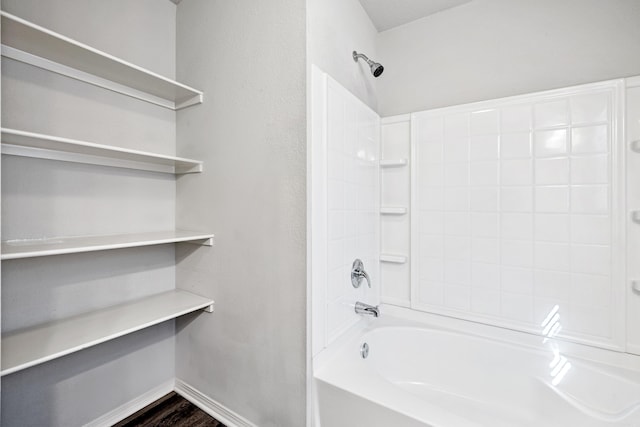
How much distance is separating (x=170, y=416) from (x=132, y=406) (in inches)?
9.5

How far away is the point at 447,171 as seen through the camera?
5.93ft

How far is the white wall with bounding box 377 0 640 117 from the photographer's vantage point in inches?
58.9

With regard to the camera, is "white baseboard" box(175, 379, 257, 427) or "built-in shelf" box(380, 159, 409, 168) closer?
"white baseboard" box(175, 379, 257, 427)

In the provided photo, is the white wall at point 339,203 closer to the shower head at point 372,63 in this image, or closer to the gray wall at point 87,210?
the shower head at point 372,63

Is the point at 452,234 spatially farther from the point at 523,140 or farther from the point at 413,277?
the point at 523,140

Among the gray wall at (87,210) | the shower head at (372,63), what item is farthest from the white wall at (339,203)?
the gray wall at (87,210)

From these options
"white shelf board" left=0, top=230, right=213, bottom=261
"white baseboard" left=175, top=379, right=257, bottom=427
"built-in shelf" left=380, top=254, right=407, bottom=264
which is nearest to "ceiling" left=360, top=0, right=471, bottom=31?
"built-in shelf" left=380, top=254, right=407, bottom=264

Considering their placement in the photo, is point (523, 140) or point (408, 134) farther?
point (408, 134)

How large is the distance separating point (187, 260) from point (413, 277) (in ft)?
4.80

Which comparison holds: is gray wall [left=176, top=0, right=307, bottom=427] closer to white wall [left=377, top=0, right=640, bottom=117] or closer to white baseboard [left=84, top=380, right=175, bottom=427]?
white baseboard [left=84, top=380, right=175, bottom=427]

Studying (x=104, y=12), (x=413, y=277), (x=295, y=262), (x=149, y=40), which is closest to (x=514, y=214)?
(x=413, y=277)

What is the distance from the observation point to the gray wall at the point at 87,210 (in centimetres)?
131

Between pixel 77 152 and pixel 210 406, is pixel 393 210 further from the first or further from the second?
pixel 77 152

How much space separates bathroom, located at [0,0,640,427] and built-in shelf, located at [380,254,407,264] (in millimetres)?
17
